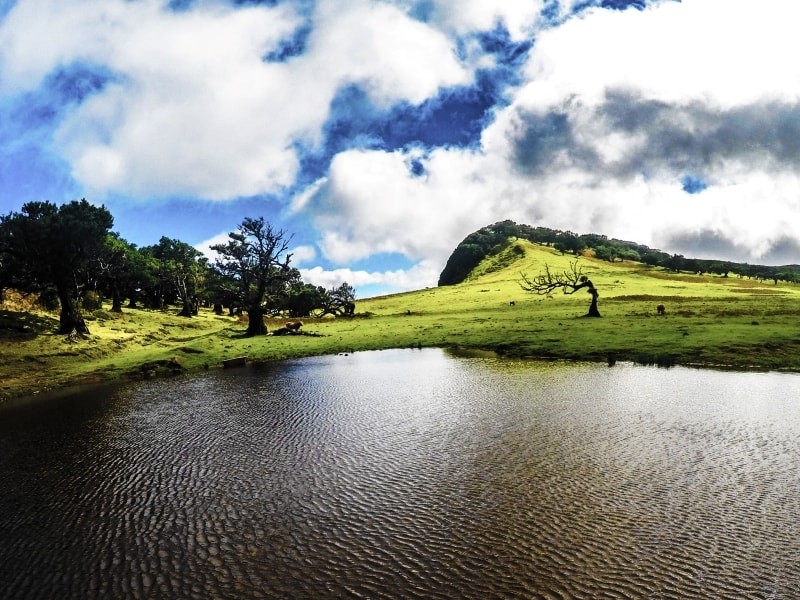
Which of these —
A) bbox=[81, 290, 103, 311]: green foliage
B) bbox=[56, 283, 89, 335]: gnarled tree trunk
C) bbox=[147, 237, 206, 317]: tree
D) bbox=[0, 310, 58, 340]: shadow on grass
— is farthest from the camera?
bbox=[147, 237, 206, 317]: tree

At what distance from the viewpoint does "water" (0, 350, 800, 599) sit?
8062 millimetres

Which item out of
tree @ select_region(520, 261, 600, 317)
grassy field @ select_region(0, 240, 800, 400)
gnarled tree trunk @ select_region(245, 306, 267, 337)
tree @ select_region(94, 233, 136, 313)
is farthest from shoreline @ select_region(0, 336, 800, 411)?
tree @ select_region(94, 233, 136, 313)

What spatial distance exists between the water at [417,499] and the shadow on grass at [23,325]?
26365mm

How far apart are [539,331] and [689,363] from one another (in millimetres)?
19218

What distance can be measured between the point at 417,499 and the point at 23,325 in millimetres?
51886

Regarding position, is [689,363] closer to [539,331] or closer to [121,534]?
[539,331]

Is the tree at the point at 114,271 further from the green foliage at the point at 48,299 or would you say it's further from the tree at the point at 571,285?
the tree at the point at 571,285

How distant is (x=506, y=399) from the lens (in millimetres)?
21766

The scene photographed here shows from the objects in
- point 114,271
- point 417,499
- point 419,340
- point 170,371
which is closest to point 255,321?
point 419,340

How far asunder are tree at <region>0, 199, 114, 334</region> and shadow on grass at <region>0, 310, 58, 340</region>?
4.67 ft

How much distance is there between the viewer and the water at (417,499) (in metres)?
8.06

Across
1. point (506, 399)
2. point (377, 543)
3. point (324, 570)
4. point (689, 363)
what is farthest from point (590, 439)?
point (689, 363)

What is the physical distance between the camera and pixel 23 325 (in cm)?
4666

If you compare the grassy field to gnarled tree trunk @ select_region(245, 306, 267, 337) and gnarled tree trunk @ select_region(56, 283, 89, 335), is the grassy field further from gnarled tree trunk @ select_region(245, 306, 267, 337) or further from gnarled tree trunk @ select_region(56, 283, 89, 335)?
gnarled tree trunk @ select_region(245, 306, 267, 337)
